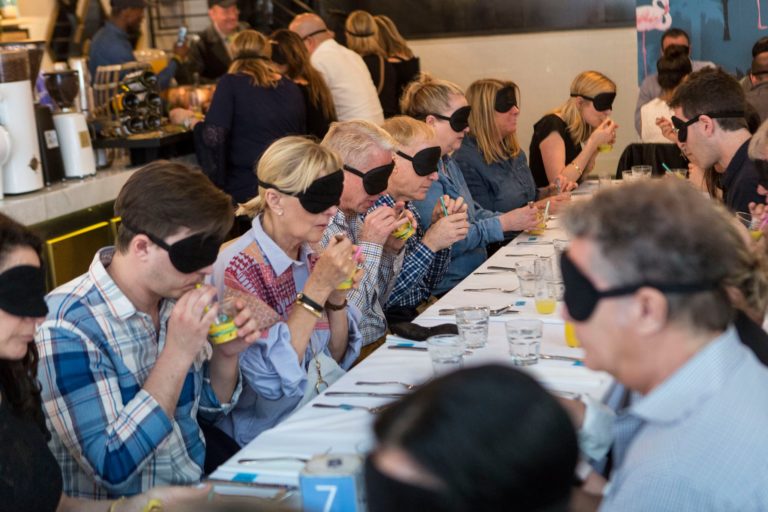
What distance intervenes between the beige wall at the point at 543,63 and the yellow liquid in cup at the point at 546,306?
19.9 ft

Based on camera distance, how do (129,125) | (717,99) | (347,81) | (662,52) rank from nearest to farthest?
(717,99) → (129,125) → (347,81) → (662,52)

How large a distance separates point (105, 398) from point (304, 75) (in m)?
4.27

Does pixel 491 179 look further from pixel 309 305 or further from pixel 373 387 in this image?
pixel 373 387

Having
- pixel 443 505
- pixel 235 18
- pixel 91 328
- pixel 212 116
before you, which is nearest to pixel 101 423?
pixel 91 328

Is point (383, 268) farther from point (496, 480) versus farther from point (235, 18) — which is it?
point (235, 18)

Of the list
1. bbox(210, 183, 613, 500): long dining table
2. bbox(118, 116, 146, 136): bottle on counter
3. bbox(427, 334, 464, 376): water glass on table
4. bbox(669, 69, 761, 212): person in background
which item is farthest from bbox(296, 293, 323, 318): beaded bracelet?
bbox(118, 116, 146, 136): bottle on counter

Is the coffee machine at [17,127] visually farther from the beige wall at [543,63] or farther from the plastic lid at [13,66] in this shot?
the beige wall at [543,63]

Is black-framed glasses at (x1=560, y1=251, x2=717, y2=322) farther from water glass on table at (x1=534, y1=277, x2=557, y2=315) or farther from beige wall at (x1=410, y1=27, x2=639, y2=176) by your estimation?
beige wall at (x1=410, y1=27, x2=639, y2=176)

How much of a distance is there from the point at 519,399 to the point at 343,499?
66 cm

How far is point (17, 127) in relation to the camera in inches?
179

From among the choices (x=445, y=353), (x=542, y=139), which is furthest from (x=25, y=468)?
(x=542, y=139)

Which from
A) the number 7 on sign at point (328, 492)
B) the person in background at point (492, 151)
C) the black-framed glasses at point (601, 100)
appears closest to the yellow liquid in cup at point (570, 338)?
the number 7 on sign at point (328, 492)

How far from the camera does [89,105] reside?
563cm

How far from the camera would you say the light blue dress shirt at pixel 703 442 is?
1.46m
